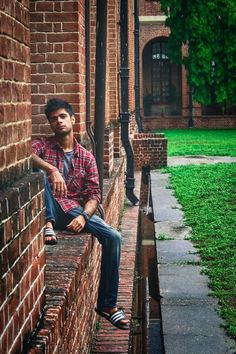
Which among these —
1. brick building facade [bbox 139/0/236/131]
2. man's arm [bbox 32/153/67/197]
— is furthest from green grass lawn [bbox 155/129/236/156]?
man's arm [bbox 32/153/67/197]

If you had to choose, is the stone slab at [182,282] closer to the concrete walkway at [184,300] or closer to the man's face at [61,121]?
the concrete walkway at [184,300]

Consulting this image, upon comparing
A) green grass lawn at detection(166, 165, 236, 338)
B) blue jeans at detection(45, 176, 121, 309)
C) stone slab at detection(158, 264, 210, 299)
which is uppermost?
blue jeans at detection(45, 176, 121, 309)

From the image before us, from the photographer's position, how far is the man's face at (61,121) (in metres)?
4.23

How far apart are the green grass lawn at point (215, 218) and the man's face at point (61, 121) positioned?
1.79 m

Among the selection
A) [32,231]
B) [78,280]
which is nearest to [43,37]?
[78,280]

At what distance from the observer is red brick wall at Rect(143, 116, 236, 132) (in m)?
30.2

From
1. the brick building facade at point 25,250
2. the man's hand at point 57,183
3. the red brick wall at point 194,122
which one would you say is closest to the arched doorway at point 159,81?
the red brick wall at point 194,122

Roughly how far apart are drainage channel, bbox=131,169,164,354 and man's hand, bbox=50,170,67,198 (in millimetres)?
1286

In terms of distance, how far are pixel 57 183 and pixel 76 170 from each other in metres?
0.23

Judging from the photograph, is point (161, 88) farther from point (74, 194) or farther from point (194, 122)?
point (74, 194)

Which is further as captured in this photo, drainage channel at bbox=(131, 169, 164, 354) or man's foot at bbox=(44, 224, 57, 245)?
drainage channel at bbox=(131, 169, 164, 354)

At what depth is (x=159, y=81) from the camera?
32.6 metres

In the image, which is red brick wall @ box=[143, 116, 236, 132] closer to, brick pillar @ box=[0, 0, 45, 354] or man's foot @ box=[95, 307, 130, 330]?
man's foot @ box=[95, 307, 130, 330]

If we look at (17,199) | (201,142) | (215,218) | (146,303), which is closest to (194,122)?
(201,142)
